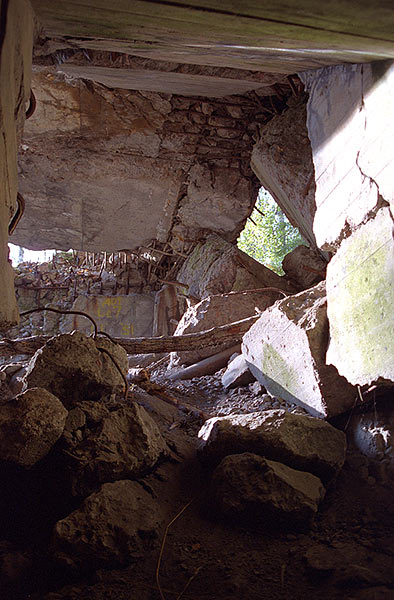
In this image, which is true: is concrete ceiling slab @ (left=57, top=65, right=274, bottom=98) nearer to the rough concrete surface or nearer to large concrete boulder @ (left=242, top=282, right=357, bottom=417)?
large concrete boulder @ (left=242, top=282, right=357, bottom=417)

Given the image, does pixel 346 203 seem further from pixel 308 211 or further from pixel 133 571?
pixel 308 211

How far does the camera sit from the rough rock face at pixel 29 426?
1.70 m

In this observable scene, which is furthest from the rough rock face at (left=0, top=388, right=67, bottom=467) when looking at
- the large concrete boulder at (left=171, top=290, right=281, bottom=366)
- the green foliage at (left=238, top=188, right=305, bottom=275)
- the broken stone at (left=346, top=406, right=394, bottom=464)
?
the green foliage at (left=238, top=188, right=305, bottom=275)

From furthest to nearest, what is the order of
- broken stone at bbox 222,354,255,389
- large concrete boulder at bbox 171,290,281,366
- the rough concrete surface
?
the rough concrete surface
large concrete boulder at bbox 171,290,281,366
broken stone at bbox 222,354,255,389

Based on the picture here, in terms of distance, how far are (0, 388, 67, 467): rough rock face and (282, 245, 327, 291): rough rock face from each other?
3687 millimetres

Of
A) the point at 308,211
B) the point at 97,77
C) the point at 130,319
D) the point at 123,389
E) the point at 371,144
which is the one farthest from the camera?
the point at 130,319

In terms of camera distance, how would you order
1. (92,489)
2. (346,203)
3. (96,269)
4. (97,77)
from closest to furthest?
(92,489)
(346,203)
(97,77)
(96,269)

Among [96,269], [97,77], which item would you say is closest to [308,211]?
[97,77]

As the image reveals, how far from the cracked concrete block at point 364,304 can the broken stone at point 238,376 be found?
110 centimetres

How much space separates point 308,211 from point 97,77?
2.41 metres

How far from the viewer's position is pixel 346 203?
204 cm

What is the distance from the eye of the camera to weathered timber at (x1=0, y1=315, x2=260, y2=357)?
2.88 meters

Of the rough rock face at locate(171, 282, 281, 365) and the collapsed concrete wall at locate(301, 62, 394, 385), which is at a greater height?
the rough rock face at locate(171, 282, 281, 365)

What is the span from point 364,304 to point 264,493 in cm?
89
